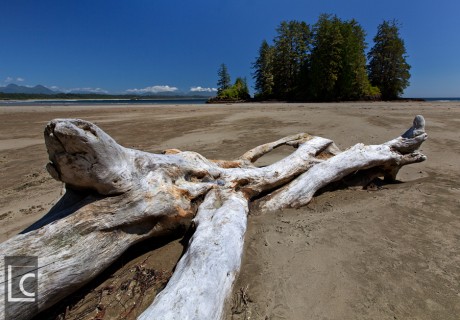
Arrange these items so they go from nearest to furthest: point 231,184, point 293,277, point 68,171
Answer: point 68,171 < point 293,277 < point 231,184

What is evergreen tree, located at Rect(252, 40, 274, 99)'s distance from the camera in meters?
46.8

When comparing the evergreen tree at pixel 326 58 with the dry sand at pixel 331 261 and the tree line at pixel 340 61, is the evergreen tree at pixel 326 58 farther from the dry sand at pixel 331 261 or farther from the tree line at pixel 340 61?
the dry sand at pixel 331 261

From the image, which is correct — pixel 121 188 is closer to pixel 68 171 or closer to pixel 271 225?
pixel 68 171

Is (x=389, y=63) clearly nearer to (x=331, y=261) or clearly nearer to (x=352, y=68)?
(x=352, y=68)

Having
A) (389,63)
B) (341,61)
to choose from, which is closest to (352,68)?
(341,61)

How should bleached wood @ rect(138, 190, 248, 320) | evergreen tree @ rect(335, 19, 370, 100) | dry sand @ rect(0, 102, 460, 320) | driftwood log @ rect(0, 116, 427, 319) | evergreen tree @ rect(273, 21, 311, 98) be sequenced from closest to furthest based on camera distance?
bleached wood @ rect(138, 190, 248, 320), driftwood log @ rect(0, 116, 427, 319), dry sand @ rect(0, 102, 460, 320), evergreen tree @ rect(335, 19, 370, 100), evergreen tree @ rect(273, 21, 311, 98)

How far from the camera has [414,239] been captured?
293 centimetres

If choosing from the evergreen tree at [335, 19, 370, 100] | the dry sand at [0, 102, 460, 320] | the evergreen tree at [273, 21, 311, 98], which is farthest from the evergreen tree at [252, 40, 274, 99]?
the dry sand at [0, 102, 460, 320]

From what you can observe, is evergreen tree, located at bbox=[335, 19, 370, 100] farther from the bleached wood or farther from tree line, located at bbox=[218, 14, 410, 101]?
the bleached wood

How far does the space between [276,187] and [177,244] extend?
191 centimetres

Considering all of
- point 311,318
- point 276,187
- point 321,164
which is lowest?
point 311,318

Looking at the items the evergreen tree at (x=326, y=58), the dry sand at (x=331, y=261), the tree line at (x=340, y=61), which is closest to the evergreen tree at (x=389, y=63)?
the tree line at (x=340, y=61)

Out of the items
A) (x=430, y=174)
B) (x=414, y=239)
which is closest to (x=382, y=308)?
→ (x=414, y=239)

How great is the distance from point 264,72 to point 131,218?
49112mm
